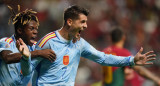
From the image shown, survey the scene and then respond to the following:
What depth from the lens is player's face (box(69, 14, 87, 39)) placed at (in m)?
5.75

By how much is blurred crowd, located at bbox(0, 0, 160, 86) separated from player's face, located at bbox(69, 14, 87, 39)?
7.67 m

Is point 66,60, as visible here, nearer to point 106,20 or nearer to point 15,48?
→ point 15,48

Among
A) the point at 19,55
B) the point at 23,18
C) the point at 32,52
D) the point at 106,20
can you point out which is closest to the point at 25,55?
the point at 32,52

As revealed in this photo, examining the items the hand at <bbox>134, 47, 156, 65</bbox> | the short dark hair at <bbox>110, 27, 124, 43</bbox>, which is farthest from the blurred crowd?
the hand at <bbox>134, 47, 156, 65</bbox>

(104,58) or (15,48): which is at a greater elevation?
(15,48)

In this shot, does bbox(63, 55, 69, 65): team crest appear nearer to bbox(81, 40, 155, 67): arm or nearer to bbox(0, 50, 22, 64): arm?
bbox(81, 40, 155, 67): arm

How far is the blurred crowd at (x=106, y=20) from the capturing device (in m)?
13.8

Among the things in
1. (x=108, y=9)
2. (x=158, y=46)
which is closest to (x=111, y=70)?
(x=158, y=46)

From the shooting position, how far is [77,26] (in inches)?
226

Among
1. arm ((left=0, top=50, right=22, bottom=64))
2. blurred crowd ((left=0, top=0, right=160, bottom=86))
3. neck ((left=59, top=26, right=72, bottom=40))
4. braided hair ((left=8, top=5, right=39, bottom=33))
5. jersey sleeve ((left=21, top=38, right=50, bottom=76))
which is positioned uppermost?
blurred crowd ((left=0, top=0, right=160, bottom=86))

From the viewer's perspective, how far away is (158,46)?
13914mm

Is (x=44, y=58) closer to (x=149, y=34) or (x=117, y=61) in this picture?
(x=117, y=61)

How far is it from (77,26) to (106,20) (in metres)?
9.05

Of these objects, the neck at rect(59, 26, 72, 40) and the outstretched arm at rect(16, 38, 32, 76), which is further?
the neck at rect(59, 26, 72, 40)
